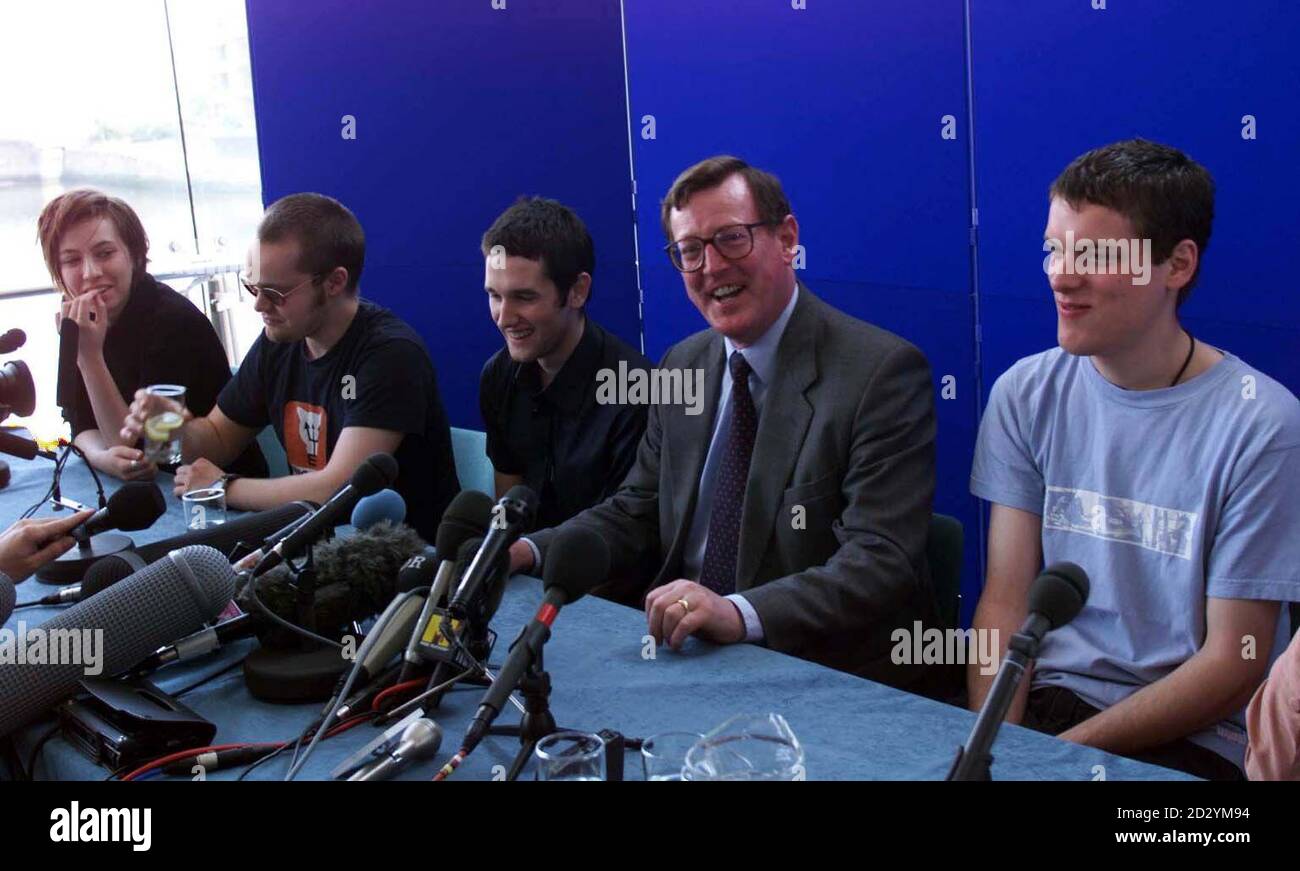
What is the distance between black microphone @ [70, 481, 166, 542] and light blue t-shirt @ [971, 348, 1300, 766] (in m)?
1.58

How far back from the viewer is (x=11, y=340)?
270 cm

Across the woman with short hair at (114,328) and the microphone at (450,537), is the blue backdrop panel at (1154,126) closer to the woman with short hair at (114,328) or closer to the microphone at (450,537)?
the microphone at (450,537)

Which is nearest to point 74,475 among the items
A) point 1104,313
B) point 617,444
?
point 617,444

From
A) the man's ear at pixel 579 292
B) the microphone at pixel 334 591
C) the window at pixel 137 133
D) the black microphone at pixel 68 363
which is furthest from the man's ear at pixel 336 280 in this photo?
the window at pixel 137 133

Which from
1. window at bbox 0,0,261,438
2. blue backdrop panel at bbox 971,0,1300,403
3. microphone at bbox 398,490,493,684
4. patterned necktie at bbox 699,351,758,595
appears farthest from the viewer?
window at bbox 0,0,261,438

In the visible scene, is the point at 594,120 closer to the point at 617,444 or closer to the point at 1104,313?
the point at 617,444

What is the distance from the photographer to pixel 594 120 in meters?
4.16

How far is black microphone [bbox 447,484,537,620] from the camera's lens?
157cm

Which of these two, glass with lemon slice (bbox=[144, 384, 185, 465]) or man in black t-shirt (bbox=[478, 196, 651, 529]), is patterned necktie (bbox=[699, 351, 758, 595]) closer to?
man in black t-shirt (bbox=[478, 196, 651, 529])

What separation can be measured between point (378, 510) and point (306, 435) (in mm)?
1196

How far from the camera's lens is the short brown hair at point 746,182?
250cm

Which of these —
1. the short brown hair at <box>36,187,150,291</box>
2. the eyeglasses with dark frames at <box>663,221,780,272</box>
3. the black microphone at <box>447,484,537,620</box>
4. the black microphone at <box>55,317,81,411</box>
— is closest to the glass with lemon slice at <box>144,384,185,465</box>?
the black microphone at <box>55,317,81,411</box>

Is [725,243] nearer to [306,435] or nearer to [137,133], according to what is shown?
[306,435]
